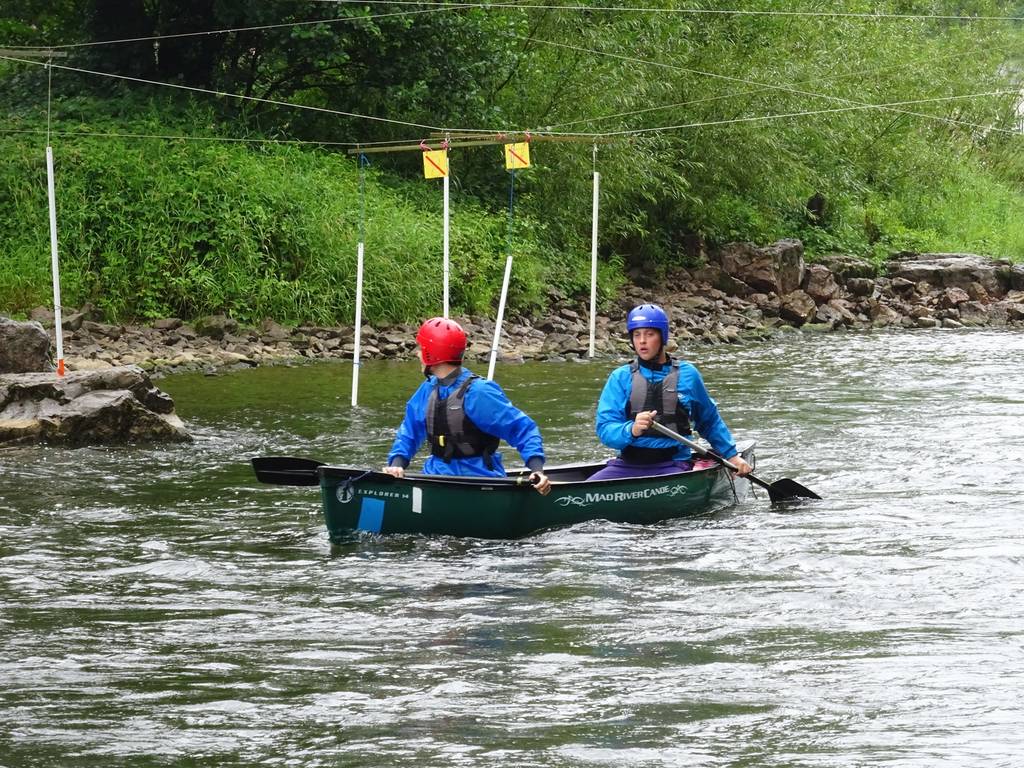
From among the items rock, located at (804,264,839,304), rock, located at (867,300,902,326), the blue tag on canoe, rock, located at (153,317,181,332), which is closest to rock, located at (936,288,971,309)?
rock, located at (867,300,902,326)

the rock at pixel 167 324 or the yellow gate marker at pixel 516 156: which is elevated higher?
the yellow gate marker at pixel 516 156

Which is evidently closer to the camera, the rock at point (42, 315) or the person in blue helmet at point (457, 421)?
the person in blue helmet at point (457, 421)

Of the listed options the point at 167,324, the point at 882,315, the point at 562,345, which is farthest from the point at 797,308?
the point at 167,324

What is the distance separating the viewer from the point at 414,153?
88.4 ft

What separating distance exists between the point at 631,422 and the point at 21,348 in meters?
8.32

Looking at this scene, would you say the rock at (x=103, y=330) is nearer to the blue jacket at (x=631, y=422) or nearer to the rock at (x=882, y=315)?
the blue jacket at (x=631, y=422)

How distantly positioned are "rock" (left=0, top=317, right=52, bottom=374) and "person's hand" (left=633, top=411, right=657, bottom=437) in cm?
843

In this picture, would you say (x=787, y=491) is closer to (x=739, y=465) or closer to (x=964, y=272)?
(x=739, y=465)

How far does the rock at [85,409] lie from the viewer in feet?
44.1

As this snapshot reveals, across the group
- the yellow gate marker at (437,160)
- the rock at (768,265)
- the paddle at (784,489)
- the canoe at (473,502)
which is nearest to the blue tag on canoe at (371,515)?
the canoe at (473,502)

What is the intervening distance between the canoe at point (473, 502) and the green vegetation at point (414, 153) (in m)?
12.4

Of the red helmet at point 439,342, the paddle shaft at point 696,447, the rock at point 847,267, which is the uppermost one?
the rock at point 847,267

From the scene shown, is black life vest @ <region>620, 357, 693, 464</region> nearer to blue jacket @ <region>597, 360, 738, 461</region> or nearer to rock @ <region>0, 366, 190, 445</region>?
blue jacket @ <region>597, 360, 738, 461</region>

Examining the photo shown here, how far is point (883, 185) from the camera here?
3681 cm
